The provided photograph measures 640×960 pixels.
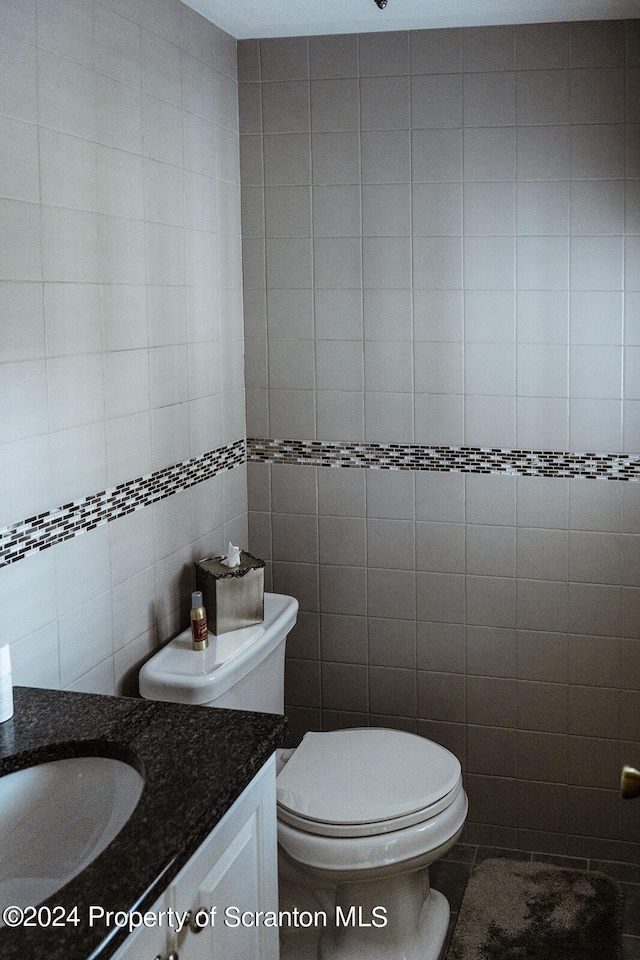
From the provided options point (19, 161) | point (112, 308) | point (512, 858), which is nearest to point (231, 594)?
point (112, 308)

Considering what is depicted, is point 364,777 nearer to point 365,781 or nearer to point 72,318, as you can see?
point 365,781

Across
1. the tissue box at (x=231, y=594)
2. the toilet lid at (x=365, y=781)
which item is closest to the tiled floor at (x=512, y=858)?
the toilet lid at (x=365, y=781)

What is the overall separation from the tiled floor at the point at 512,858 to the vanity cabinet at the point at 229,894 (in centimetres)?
101

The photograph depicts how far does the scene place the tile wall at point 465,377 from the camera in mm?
2688

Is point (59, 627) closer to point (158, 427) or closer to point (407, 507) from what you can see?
point (158, 427)

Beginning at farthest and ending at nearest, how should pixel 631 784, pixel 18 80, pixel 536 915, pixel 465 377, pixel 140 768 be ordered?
pixel 465 377, pixel 536 915, pixel 18 80, pixel 140 768, pixel 631 784

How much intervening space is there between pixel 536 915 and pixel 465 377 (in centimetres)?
151

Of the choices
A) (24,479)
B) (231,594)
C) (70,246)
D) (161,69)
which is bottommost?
(231,594)

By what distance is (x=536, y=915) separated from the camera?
8.41 feet

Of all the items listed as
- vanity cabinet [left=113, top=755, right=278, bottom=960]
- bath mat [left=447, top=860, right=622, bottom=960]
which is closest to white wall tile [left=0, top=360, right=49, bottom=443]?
vanity cabinet [left=113, top=755, right=278, bottom=960]

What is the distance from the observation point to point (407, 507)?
292 cm

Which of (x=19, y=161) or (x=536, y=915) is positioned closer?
(x=19, y=161)

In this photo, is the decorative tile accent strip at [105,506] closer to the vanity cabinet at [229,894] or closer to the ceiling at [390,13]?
the vanity cabinet at [229,894]

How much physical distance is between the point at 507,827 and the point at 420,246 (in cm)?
180
